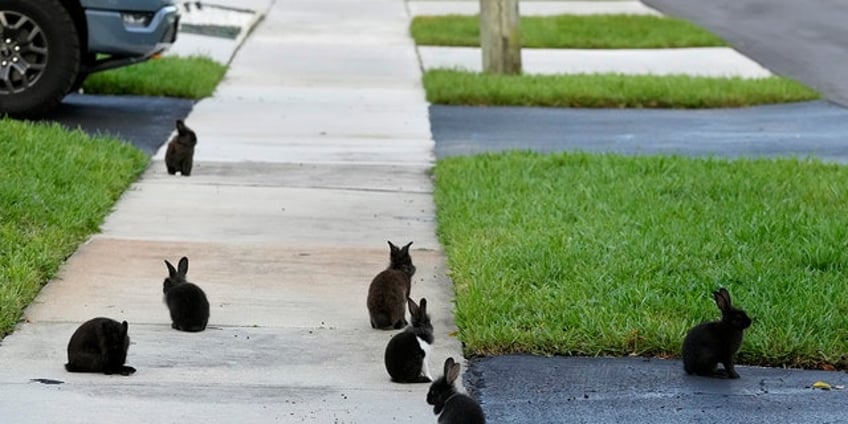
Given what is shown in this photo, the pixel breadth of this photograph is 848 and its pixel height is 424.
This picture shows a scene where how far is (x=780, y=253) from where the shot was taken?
8.96 metres

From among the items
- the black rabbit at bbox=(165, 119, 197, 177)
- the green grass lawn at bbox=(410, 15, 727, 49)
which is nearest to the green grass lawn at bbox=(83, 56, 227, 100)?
the black rabbit at bbox=(165, 119, 197, 177)

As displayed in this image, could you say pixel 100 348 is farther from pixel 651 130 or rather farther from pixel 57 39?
pixel 651 130

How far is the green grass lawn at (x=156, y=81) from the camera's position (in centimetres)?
1630

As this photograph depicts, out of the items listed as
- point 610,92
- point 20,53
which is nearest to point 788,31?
point 610,92

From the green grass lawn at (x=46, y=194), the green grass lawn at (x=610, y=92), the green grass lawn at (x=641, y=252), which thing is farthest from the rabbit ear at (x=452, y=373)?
the green grass lawn at (x=610, y=92)

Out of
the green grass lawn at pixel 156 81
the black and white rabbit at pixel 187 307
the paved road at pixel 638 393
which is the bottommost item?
the green grass lawn at pixel 156 81

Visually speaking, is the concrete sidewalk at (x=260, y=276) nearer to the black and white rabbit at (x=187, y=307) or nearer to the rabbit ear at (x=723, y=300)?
the black and white rabbit at (x=187, y=307)

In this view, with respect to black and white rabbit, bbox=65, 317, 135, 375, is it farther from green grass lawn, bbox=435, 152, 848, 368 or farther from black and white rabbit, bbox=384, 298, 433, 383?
green grass lawn, bbox=435, 152, 848, 368

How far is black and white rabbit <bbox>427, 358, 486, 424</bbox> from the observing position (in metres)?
5.86

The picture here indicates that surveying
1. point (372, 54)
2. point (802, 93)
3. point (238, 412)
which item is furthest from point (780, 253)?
point (372, 54)

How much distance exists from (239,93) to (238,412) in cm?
1060

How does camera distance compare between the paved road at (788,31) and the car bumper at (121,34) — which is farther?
the paved road at (788,31)

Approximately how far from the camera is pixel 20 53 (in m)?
14.0

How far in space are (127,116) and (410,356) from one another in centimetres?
859
